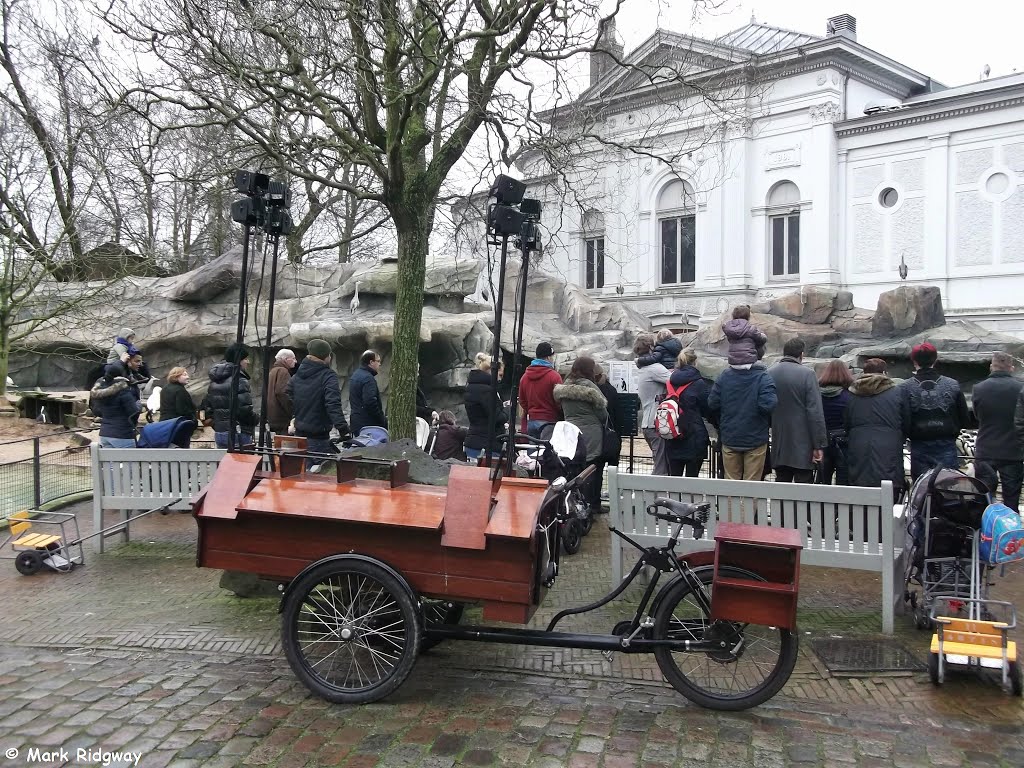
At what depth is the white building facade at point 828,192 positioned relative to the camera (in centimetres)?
2611

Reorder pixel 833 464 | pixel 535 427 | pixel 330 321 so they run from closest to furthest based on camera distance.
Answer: pixel 833 464 → pixel 535 427 → pixel 330 321

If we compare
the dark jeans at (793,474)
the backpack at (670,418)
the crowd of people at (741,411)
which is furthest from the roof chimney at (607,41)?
the dark jeans at (793,474)

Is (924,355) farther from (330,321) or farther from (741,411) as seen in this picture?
(330,321)

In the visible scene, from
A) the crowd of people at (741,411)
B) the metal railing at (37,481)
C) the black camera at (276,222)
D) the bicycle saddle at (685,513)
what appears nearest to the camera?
the bicycle saddle at (685,513)

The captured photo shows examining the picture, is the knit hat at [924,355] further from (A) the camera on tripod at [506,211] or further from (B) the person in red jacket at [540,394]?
(A) the camera on tripod at [506,211]

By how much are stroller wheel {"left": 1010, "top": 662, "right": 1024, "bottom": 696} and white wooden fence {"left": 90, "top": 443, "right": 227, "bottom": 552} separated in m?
5.85

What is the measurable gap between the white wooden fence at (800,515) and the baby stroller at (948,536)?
0.21 m

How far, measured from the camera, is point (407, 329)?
8.94 metres

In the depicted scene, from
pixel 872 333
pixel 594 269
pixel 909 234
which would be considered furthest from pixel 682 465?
pixel 594 269

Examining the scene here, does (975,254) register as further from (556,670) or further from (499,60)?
(556,670)

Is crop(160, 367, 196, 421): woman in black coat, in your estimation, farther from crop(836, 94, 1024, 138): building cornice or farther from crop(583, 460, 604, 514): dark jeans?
crop(836, 94, 1024, 138): building cornice

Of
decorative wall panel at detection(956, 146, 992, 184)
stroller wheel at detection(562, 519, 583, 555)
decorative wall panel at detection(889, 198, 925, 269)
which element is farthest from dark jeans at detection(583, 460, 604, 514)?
decorative wall panel at detection(956, 146, 992, 184)

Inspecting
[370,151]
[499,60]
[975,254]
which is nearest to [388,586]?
[370,151]

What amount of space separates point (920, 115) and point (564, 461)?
984 inches
